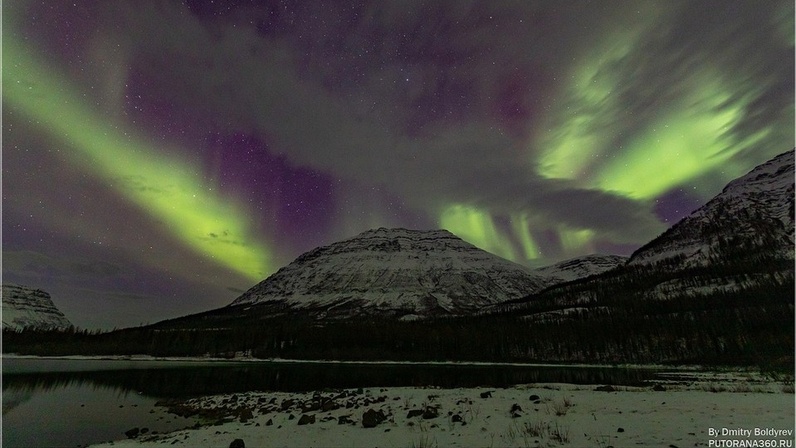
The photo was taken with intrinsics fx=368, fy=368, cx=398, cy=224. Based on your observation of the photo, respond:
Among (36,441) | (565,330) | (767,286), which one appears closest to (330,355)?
(565,330)

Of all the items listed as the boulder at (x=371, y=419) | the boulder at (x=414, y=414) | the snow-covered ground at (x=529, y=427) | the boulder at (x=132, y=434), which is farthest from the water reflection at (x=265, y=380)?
the boulder at (x=371, y=419)

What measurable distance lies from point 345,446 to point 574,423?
32.7 feet

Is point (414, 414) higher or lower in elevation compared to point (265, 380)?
higher

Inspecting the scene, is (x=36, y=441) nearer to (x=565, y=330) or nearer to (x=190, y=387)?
(x=190, y=387)

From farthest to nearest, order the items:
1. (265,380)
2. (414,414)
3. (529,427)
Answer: (265,380) < (414,414) < (529,427)

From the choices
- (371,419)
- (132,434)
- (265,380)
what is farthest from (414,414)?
(265,380)

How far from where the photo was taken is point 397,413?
71.3 feet

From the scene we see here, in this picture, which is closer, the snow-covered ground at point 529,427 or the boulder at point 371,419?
the snow-covered ground at point 529,427

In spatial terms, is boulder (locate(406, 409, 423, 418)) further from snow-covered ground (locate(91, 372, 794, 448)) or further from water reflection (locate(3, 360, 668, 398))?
water reflection (locate(3, 360, 668, 398))

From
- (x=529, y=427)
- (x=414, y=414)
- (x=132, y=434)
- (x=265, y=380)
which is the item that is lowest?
(x=265, y=380)

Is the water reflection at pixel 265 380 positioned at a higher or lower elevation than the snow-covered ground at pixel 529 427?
lower

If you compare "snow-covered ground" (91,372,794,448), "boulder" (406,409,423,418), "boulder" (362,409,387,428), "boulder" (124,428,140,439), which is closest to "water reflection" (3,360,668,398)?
"boulder" (124,428,140,439)

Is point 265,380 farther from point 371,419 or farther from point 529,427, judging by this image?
point 529,427

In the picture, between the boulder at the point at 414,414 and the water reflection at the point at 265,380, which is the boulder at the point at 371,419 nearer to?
the boulder at the point at 414,414
